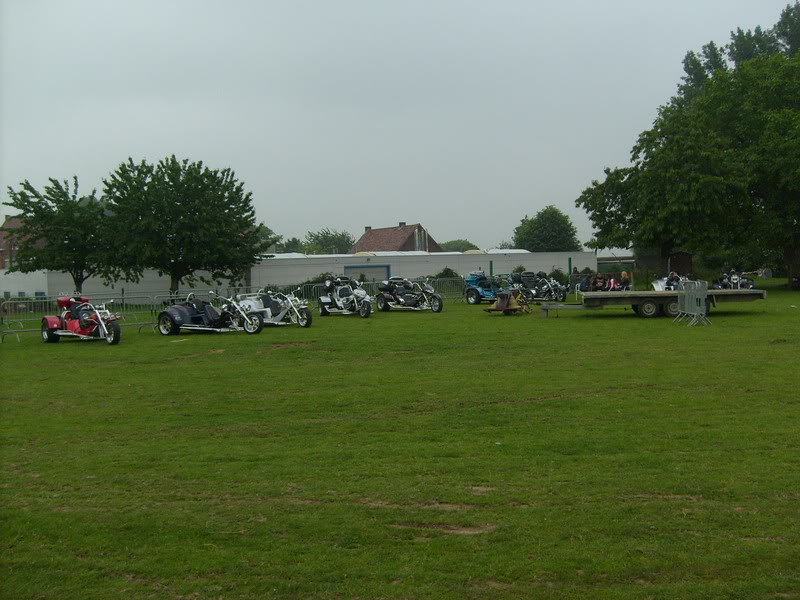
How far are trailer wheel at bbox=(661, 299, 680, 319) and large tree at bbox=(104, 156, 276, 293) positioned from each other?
2310 cm

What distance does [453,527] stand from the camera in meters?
4.92

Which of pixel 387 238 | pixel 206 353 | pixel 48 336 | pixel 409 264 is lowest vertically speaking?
pixel 206 353

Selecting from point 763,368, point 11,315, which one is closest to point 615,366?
point 763,368

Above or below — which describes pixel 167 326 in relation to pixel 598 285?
below

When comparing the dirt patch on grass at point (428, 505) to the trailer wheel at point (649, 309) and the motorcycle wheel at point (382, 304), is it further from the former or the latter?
the motorcycle wheel at point (382, 304)

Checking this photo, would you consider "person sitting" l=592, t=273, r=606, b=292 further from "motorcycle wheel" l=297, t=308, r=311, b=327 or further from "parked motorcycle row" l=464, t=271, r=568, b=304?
"motorcycle wheel" l=297, t=308, r=311, b=327

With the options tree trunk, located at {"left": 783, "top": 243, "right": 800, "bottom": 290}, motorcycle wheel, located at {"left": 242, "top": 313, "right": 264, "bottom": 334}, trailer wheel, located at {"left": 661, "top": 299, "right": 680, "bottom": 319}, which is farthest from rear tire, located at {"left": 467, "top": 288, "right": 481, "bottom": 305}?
tree trunk, located at {"left": 783, "top": 243, "right": 800, "bottom": 290}

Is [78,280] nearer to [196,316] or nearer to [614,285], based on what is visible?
[196,316]

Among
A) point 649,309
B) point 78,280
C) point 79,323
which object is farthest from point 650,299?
point 78,280

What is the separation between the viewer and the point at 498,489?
566cm

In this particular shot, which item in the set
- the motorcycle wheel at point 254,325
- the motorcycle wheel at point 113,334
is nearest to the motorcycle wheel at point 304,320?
the motorcycle wheel at point 254,325

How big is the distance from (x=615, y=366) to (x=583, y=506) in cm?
714

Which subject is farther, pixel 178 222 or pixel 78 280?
pixel 78 280

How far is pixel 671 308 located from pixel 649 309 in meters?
0.59
